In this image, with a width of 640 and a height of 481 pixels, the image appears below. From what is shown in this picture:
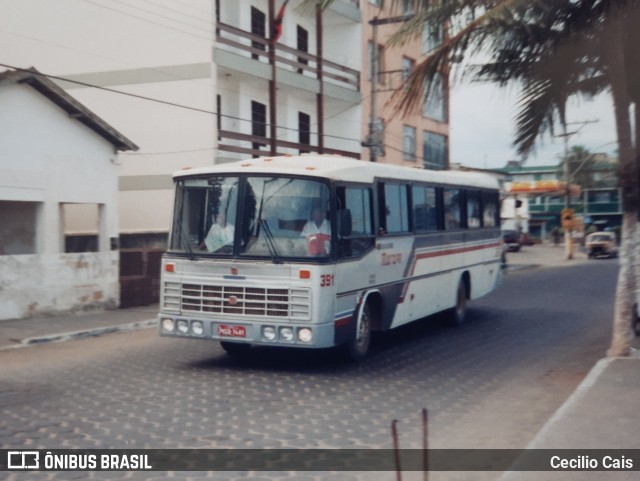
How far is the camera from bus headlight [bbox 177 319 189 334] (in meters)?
10.9

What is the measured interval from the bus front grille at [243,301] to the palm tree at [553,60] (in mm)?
2787

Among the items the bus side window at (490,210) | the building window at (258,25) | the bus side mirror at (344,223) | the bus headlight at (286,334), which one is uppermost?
the building window at (258,25)

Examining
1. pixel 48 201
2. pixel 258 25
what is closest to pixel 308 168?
pixel 48 201

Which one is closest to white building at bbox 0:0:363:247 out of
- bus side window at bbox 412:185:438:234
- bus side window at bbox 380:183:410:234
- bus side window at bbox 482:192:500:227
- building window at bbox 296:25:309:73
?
building window at bbox 296:25:309:73

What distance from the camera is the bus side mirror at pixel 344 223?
10820 mm

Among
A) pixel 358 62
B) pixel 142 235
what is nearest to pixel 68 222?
pixel 142 235

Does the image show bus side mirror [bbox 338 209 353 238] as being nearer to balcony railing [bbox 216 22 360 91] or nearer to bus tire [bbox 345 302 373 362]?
bus tire [bbox 345 302 373 362]

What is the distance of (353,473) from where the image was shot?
6445 millimetres

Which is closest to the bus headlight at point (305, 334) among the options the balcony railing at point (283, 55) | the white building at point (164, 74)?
the white building at point (164, 74)

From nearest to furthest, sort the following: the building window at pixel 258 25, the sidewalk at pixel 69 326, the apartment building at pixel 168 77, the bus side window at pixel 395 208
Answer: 1. the bus side window at pixel 395 208
2. the sidewalk at pixel 69 326
3. the apartment building at pixel 168 77
4. the building window at pixel 258 25

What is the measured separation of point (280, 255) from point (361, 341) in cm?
202

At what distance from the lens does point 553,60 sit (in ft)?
32.7

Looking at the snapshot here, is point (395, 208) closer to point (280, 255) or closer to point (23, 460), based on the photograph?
point (280, 255)

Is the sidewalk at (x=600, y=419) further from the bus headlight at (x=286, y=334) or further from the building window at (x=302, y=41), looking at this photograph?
the building window at (x=302, y=41)
